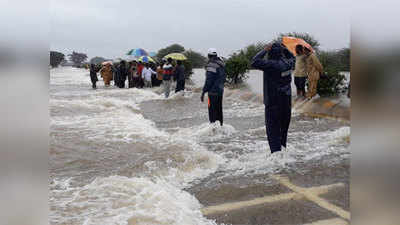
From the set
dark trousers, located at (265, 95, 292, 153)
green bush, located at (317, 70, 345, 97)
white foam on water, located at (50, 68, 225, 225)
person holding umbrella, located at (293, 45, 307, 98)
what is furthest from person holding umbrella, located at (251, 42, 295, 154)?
green bush, located at (317, 70, 345, 97)

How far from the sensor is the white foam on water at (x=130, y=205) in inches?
123

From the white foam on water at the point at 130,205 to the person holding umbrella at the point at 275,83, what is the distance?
1661 mm

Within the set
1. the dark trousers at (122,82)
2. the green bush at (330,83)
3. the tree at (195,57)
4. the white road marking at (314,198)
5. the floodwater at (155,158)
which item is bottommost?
the floodwater at (155,158)

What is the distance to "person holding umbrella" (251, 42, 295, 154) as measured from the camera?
15.5ft

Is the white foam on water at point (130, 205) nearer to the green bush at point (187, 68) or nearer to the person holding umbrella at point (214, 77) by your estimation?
the person holding umbrella at point (214, 77)

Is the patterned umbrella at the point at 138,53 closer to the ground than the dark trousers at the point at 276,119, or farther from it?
farther from it

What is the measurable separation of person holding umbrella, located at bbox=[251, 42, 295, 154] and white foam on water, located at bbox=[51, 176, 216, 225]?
65.4 inches

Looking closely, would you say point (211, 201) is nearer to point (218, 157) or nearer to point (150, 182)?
point (150, 182)

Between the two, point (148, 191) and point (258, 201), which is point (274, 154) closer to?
point (258, 201)

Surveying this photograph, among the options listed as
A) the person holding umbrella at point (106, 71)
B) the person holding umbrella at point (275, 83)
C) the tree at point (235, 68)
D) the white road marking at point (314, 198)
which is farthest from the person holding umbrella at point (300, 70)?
the person holding umbrella at point (106, 71)

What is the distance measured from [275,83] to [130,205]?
8.36ft

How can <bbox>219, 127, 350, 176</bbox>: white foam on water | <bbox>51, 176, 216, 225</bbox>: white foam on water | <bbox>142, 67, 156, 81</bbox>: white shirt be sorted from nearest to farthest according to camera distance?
1. <bbox>51, 176, 216, 225</bbox>: white foam on water
2. <bbox>219, 127, 350, 176</bbox>: white foam on water
3. <bbox>142, 67, 156, 81</bbox>: white shirt

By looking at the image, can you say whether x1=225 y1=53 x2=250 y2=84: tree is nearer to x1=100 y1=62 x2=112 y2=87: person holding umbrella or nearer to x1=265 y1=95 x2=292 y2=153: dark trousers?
x1=100 y1=62 x2=112 y2=87: person holding umbrella

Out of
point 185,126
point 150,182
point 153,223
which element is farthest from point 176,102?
point 153,223
